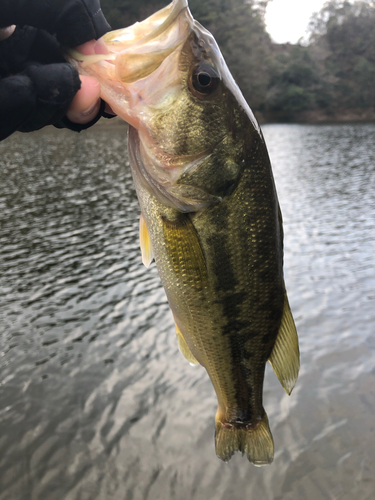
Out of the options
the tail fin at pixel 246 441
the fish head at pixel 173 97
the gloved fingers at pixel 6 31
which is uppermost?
the gloved fingers at pixel 6 31

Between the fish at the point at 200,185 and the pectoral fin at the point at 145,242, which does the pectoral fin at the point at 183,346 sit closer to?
the fish at the point at 200,185

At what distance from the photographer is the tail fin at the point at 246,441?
7.93 feet

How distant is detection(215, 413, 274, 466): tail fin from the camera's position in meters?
2.42

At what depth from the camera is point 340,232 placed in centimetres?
1343

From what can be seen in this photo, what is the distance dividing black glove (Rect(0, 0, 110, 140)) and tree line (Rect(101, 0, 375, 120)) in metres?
66.3

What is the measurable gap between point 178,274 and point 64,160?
84.4 ft

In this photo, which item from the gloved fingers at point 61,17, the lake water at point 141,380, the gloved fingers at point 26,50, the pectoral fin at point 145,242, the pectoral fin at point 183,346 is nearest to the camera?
the gloved fingers at point 61,17

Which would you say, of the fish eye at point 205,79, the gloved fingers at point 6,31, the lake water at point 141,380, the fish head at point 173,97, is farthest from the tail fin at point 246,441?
the lake water at point 141,380

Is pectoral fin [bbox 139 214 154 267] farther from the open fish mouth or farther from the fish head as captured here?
the open fish mouth

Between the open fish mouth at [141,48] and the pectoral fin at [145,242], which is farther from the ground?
the open fish mouth at [141,48]

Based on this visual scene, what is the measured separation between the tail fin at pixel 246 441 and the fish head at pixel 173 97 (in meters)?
1.40

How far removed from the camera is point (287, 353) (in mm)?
2260

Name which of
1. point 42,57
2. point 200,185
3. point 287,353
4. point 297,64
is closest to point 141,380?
point 287,353

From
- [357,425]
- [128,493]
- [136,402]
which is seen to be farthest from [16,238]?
[357,425]
